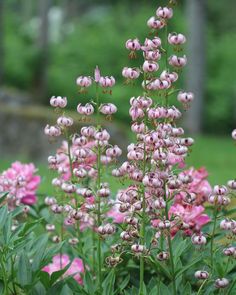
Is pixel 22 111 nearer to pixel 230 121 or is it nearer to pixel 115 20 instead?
pixel 230 121

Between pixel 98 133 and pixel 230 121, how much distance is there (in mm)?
18020

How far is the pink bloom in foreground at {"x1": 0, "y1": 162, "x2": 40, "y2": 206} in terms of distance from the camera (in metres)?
3.34

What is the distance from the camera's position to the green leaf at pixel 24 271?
280 centimetres

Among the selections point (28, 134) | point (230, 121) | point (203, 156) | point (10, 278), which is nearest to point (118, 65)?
point (230, 121)

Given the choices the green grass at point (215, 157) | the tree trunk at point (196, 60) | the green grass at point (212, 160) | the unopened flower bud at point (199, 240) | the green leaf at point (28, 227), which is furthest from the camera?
the tree trunk at point (196, 60)

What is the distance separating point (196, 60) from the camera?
1836 centimetres

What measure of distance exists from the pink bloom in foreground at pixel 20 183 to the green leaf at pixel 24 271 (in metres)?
0.45

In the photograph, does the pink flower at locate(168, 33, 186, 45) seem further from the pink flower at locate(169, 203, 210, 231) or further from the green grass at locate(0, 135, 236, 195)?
the green grass at locate(0, 135, 236, 195)

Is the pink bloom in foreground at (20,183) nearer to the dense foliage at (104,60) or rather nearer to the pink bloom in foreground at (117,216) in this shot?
the pink bloom in foreground at (117,216)

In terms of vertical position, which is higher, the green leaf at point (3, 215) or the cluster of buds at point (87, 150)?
the cluster of buds at point (87, 150)

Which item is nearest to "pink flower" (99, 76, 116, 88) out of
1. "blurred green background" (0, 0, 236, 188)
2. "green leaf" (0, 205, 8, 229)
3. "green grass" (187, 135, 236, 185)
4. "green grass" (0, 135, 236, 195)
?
"green leaf" (0, 205, 8, 229)

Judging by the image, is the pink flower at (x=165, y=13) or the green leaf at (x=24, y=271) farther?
the green leaf at (x=24, y=271)

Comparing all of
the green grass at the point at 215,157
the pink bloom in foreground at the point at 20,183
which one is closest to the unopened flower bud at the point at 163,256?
the pink bloom in foreground at the point at 20,183

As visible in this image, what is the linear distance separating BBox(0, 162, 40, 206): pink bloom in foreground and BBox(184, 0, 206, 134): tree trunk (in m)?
14.3
